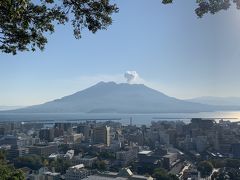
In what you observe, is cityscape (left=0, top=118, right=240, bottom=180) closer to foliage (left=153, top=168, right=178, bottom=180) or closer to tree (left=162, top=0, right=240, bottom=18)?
foliage (left=153, top=168, right=178, bottom=180)

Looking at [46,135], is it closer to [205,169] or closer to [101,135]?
[101,135]

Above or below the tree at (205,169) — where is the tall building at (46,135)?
above

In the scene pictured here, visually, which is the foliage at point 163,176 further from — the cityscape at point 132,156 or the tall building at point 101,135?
the tall building at point 101,135

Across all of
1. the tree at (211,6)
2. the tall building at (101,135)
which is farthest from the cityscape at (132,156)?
the tree at (211,6)

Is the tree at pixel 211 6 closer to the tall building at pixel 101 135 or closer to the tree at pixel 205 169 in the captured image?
the tree at pixel 205 169

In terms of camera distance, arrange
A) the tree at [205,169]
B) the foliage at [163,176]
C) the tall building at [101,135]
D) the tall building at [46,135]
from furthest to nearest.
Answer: the tall building at [46,135] → the tall building at [101,135] → the tree at [205,169] → the foliage at [163,176]

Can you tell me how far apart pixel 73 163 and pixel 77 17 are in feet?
117

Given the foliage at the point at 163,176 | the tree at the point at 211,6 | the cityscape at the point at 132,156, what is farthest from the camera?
the cityscape at the point at 132,156

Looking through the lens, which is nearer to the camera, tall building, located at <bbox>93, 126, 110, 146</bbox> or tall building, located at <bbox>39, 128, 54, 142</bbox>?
tall building, located at <bbox>93, 126, 110, 146</bbox>

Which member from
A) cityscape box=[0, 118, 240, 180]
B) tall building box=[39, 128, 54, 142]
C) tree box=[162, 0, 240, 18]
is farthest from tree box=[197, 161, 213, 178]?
tall building box=[39, 128, 54, 142]

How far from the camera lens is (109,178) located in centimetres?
2634

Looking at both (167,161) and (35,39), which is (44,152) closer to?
(167,161)

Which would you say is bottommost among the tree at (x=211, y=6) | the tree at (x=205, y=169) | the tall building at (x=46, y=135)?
→ the tree at (x=205, y=169)

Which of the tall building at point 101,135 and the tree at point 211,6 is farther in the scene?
the tall building at point 101,135
